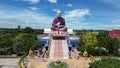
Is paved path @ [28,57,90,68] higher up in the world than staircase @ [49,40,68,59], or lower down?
lower down

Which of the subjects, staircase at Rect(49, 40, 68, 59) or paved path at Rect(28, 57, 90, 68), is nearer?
paved path at Rect(28, 57, 90, 68)

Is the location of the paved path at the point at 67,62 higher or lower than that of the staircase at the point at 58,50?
lower

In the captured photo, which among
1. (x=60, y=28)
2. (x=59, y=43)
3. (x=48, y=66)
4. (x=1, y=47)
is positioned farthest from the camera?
(x=1, y=47)

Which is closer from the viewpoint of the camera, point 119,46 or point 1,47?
point 119,46

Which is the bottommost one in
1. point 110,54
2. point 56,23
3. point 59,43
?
point 110,54

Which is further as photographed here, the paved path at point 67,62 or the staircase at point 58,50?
the staircase at point 58,50

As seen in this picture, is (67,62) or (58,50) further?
(58,50)

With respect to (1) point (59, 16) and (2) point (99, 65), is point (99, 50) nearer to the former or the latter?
(1) point (59, 16)

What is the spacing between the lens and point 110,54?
3744 centimetres

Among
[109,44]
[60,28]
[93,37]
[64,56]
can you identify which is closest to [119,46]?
[109,44]

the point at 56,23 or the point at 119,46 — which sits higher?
the point at 56,23

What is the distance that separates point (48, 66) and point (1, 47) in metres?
20.7

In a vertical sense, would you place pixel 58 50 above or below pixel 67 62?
above

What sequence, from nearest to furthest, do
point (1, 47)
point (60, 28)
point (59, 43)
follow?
1. point (59, 43)
2. point (60, 28)
3. point (1, 47)
